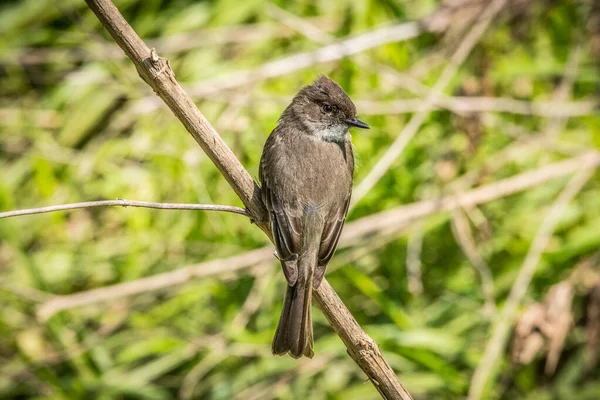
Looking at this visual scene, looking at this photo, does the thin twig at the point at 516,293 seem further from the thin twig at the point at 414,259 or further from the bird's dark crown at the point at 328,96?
the bird's dark crown at the point at 328,96

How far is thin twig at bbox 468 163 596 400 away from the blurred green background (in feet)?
0.61

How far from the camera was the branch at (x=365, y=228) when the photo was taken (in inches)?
199

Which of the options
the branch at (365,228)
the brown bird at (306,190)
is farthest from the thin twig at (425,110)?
the brown bird at (306,190)

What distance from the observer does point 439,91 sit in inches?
215

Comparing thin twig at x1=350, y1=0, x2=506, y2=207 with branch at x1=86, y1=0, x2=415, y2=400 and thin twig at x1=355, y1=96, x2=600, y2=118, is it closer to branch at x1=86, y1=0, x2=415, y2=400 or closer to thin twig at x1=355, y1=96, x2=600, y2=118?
thin twig at x1=355, y1=96, x2=600, y2=118

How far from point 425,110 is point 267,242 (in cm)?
142

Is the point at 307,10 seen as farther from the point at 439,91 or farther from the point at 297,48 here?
the point at 439,91

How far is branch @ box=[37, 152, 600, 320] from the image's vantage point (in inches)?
199

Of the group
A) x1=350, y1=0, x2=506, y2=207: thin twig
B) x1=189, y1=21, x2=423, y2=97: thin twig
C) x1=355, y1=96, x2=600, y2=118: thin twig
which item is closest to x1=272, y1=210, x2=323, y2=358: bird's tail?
x1=350, y1=0, x2=506, y2=207: thin twig

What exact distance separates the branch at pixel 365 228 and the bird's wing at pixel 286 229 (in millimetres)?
1603

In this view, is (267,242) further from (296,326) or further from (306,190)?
(296,326)

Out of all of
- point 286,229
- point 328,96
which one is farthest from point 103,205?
point 328,96

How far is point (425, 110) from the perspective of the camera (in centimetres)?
524

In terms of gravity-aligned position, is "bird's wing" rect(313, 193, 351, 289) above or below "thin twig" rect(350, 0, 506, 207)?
below
